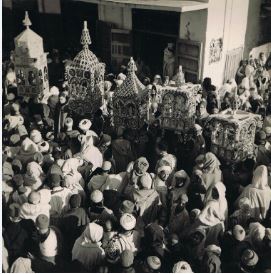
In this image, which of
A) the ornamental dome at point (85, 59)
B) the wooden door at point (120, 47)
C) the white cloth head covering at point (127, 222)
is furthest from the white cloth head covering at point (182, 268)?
the wooden door at point (120, 47)

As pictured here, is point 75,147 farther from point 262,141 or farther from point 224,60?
point 224,60

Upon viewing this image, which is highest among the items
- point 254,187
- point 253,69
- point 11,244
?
point 253,69

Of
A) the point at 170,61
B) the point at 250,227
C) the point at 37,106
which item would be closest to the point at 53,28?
the point at 170,61

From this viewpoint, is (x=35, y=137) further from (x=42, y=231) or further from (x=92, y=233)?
(x=92, y=233)

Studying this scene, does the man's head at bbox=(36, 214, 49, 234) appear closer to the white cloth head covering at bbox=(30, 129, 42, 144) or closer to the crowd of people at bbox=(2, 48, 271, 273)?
the crowd of people at bbox=(2, 48, 271, 273)

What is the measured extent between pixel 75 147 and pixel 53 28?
887 cm

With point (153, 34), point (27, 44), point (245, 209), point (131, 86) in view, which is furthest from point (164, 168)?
point (153, 34)

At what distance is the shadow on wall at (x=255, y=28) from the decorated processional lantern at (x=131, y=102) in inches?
237

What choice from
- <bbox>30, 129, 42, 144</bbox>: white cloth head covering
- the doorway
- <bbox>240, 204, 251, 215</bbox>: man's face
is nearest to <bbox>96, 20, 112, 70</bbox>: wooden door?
the doorway

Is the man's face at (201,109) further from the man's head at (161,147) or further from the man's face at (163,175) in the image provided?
the man's face at (163,175)

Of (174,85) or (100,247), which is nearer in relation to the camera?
(100,247)

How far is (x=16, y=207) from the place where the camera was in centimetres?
611

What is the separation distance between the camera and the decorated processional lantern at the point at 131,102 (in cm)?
891

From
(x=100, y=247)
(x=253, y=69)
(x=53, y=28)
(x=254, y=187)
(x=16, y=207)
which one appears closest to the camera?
(x=100, y=247)
